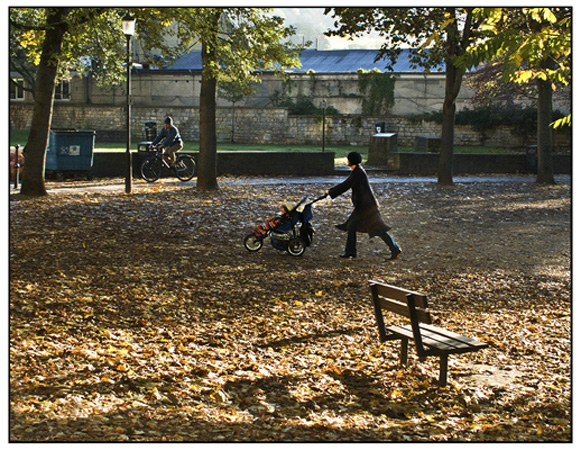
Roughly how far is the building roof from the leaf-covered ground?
37.1m

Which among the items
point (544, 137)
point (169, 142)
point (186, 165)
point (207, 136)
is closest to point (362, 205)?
point (207, 136)

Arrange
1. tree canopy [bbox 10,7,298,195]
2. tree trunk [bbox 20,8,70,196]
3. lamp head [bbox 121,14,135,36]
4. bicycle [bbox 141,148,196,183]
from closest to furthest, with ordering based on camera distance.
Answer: tree canopy [bbox 10,7,298,195], tree trunk [bbox 20,8,70,196], lamp head [bbox 121,14,135,36], bicycle [bbox 141,148,196,183]

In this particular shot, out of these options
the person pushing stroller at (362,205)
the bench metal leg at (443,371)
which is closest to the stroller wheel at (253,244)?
the person pushing stroller at (362,205)

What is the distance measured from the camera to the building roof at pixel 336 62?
50.5 meters

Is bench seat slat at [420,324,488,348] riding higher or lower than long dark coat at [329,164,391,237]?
lower

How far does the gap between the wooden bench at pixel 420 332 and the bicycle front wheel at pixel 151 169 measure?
14803 millimetres

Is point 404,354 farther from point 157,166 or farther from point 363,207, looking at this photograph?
point 157,166

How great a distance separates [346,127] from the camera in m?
43.5

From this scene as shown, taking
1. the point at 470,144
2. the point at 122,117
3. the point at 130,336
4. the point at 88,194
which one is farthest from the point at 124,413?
the point at 122,117

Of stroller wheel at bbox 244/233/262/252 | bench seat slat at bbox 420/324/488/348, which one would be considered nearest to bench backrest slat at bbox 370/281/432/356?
bench seat slat at bbox 420/324/488/348

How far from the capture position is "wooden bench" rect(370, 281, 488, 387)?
600cm

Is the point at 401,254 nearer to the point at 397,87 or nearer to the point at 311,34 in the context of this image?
the point at 397,87

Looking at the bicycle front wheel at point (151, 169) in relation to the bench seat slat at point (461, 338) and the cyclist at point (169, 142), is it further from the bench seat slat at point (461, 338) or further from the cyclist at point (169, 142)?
the bench seat slat at point (461, 338)

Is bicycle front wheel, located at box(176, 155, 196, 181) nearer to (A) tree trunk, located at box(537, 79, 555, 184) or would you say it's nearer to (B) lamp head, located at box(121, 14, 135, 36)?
(B) lamp head, located at box(121, 14, 135, 36)
